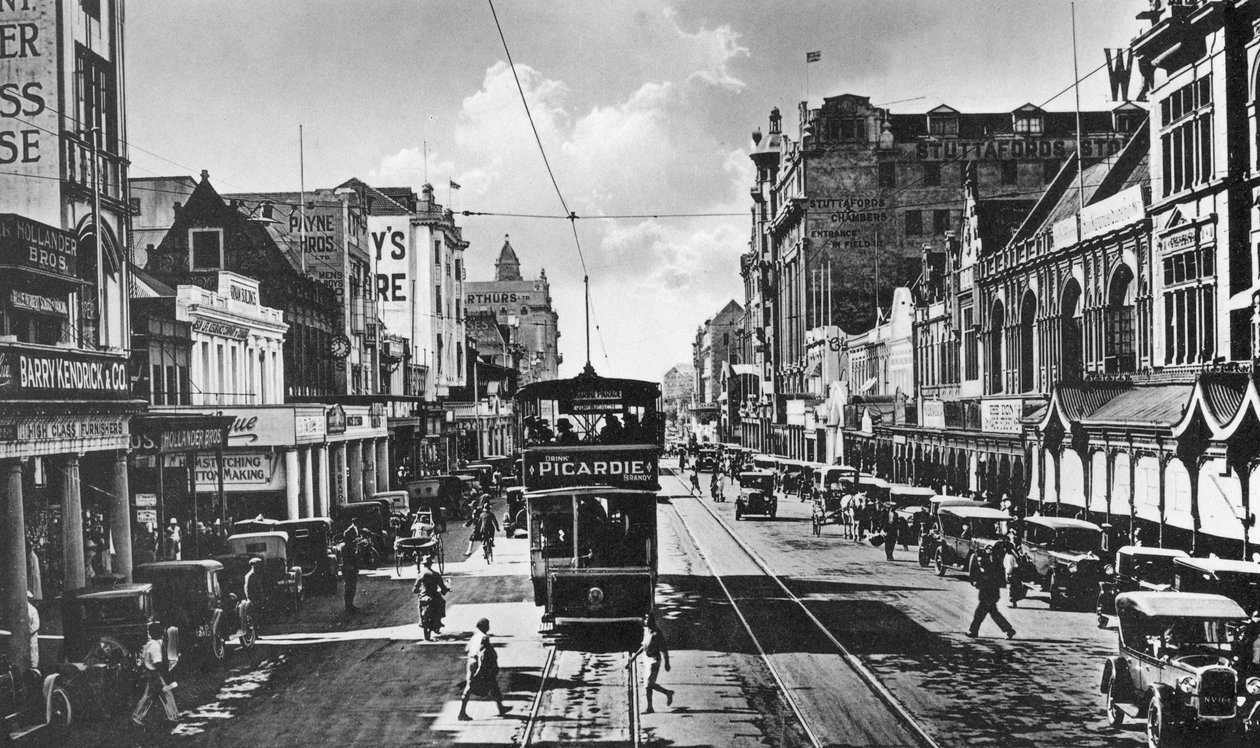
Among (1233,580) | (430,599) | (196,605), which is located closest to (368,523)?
(430,599)

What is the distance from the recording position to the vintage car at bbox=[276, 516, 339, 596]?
26.0m

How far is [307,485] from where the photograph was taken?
3862cm

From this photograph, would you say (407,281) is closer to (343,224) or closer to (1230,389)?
(343,224)

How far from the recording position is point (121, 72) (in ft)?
79.0

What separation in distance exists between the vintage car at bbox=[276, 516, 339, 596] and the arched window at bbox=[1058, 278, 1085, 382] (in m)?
25.8

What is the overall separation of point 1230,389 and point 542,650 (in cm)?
1607

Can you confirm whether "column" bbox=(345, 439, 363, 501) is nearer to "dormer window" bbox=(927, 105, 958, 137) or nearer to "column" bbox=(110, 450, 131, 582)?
"column" bbox=(110, 450, 131, 582)

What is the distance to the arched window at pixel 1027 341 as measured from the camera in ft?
139

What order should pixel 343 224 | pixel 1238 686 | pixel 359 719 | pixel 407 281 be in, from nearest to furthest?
1. pixel 1238 686
2. pixel 359 719
3. pixel 343 224
4. pixel 407 281

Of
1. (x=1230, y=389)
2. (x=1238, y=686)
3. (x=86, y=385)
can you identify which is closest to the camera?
(x=1238, y=686)

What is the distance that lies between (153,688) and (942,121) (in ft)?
243

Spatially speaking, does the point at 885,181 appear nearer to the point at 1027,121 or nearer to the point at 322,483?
the point at 1027,121

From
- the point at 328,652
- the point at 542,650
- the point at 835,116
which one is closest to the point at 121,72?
the point at 328,652

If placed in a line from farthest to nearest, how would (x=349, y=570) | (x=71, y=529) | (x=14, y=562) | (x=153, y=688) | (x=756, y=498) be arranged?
(x=756, y=498) → (x=349, y=570) → (x=71, y=529) → (x=14, y=562) → (x=153, y=688)
